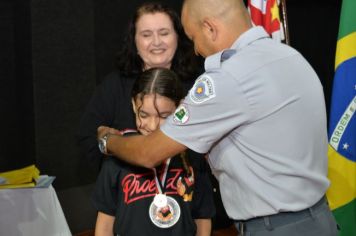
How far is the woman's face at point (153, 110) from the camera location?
1740mm

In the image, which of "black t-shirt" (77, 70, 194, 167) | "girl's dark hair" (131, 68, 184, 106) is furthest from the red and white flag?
"girl's dark hair" (131, 68, 184, 106)

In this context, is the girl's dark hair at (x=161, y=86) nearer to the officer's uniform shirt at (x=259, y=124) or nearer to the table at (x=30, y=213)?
the officer's uniform shirt at (x=259, y=124)

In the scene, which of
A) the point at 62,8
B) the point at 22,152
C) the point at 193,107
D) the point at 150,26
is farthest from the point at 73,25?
the point at 193,107

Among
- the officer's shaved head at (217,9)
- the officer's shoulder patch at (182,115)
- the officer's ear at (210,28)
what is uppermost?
the officer's shaved head at (217,9)

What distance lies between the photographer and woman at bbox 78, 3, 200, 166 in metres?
2.08

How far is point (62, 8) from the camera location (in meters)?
3.58

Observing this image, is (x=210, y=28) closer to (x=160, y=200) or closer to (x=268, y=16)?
(x=160, y=200)

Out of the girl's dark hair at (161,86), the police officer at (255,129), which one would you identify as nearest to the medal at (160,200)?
the girl's dark hair at (161,86)

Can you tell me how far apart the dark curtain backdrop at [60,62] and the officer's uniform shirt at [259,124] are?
2.10 meters

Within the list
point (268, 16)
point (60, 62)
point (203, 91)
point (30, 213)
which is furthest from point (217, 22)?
point (60, 62)

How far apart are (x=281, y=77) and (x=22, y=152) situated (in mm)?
2398

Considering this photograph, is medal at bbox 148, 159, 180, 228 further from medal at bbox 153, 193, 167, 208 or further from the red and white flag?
the red and white flag

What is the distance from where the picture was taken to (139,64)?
2.18m

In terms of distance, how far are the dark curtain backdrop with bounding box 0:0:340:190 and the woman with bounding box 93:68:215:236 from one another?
1.62 meters
